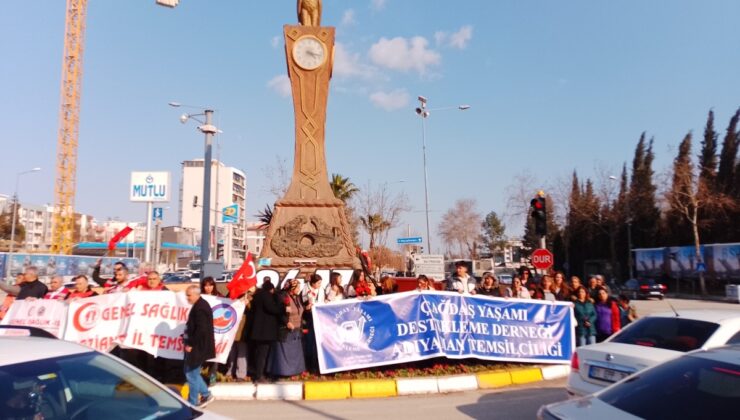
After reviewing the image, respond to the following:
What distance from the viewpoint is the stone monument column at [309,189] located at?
16.9m

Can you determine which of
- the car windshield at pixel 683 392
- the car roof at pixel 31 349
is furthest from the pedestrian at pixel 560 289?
the car roof at pixel 31 349

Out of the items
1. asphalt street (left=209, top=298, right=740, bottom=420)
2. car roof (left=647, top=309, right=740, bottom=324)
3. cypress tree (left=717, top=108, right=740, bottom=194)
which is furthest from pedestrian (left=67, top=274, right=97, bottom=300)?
cypress tree (left=717, top=108, right=740, bottom=194)

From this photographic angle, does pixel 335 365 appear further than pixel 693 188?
No

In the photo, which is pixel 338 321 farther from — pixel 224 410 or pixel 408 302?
pixel 224 410

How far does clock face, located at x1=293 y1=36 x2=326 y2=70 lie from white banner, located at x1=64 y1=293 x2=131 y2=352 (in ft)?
39.8

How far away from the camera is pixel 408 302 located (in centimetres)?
942

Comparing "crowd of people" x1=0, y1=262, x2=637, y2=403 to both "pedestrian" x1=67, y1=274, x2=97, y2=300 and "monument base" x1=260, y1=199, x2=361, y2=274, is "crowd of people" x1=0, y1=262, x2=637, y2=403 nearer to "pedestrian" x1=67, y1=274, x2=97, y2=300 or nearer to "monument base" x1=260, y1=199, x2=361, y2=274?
"pedestrian" x1=67, y1=274, x2=97, y2=300

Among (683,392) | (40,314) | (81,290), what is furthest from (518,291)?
(40,314)

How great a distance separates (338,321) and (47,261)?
138 feet

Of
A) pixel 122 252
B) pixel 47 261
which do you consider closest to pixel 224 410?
pixel 47 261

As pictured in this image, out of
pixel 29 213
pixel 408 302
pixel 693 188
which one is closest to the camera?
pixel 408 302

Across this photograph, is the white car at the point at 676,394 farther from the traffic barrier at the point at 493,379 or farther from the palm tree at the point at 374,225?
the palm tree at the point at 374,225

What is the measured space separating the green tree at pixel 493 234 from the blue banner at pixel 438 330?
91.3m

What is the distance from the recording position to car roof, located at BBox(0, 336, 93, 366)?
2.98 metres
